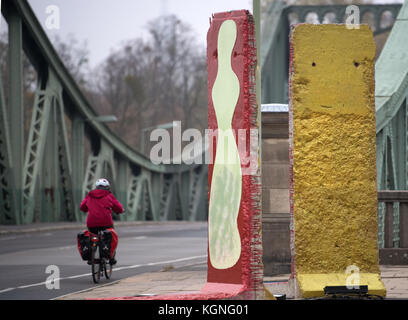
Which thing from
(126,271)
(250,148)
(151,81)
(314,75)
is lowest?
(126,271)

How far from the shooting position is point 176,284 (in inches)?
452

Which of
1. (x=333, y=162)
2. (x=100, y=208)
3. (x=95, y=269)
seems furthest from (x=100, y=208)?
(x=333, y=162)

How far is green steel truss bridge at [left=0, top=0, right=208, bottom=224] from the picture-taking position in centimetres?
2980

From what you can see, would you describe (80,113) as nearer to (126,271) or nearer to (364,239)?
(126,271)

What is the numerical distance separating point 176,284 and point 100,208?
2354 mm

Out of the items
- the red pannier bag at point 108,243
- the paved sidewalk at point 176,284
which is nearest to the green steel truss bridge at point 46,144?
the red pannier bag at point 108,243

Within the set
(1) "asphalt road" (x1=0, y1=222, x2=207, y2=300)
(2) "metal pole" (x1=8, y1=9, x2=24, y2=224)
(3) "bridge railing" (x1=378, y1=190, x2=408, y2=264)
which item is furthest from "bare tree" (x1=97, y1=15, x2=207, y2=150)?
(3) "bridge railing" (x1=378, y1=190, x2=408, y2=264)

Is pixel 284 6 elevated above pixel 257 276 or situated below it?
above

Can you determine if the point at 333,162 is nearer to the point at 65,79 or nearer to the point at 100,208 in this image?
the point at 100,208

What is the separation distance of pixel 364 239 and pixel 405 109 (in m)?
10.5

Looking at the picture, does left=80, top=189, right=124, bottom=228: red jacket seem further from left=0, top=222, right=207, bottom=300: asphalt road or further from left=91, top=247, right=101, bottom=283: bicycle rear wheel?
left=0, top=222, right=207, bottom=300: asphalt road

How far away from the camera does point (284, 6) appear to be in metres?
46.0
